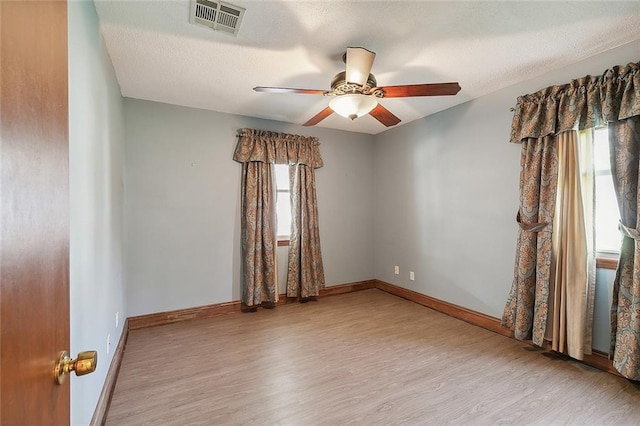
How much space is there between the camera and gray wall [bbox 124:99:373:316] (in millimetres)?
3174

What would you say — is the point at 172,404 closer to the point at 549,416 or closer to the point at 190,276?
the point at 190,276

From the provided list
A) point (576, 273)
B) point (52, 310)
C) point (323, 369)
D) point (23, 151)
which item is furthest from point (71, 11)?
point (576, 273)

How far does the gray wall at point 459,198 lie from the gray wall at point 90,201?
134 inches

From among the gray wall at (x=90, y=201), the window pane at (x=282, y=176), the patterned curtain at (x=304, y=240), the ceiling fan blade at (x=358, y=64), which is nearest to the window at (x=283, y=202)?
the window pane at (x=282, y=176)

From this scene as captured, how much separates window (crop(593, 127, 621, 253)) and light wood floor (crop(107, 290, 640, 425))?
102cm

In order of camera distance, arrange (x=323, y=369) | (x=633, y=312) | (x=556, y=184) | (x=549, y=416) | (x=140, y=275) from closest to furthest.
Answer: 1. (x=549, y=416)
2. (x=633, y=312)
3. (x=323, y=369)
4. (x=556, y=184)
5. (x=140, y=275)

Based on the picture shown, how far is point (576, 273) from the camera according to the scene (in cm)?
238

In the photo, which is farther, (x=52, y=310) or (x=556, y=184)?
(x=556, y=184)

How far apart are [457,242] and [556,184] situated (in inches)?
47.4

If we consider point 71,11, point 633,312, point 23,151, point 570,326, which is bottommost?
point 570,326

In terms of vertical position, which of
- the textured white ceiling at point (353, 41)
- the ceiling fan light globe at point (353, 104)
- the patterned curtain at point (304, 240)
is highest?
the textured white ceiling at point (353, 41)

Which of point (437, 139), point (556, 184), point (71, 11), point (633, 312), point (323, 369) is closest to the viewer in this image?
point (71, 11)

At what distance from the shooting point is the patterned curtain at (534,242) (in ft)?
8.26

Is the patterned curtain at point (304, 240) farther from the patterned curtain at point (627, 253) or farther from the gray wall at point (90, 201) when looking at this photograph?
the patterned curtain at point (627, 253)
